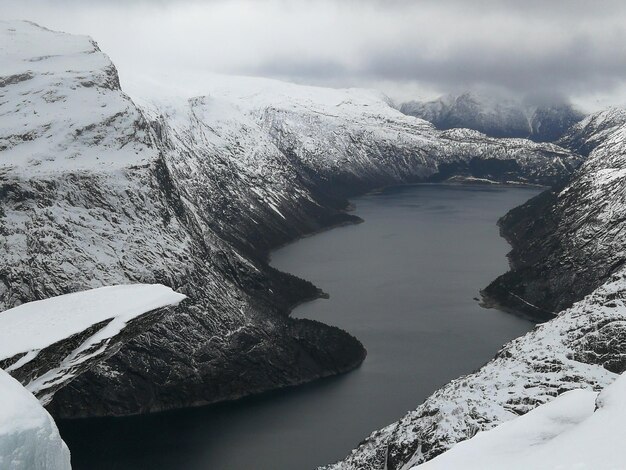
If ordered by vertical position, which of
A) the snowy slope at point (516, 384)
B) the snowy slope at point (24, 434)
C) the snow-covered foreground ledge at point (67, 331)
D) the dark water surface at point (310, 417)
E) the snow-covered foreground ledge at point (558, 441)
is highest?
the snow-covered foreground ledge at point (558, 441)

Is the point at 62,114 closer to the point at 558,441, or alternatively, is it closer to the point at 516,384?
the point at 516,384

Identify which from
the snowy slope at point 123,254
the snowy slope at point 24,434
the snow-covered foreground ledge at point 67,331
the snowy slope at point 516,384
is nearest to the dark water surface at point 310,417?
the snowy slope at point 123,254

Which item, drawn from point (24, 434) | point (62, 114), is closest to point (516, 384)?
point (24, 434)

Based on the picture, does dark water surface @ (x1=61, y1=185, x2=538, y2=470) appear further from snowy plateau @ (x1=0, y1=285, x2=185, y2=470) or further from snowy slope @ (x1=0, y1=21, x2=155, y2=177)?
snowy slope @ (x1=0, y1=21, x2=155, y2=177)

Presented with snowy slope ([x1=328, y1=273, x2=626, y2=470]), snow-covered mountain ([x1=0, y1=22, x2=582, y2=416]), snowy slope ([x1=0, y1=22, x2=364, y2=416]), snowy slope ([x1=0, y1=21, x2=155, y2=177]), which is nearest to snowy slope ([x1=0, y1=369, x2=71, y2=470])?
snowy slope ([x1=328, y1=273, x2=626, y2=470])

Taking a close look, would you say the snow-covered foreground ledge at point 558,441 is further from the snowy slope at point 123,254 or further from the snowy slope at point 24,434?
the snowy slope at point 123,254

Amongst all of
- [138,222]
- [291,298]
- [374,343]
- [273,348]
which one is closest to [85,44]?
[138,222]
